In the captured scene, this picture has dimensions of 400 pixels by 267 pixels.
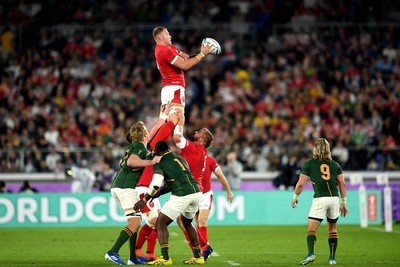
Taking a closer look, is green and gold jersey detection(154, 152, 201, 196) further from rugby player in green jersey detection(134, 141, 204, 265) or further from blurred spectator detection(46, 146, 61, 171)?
blurred spectator detection(46, 146, 61, 171)

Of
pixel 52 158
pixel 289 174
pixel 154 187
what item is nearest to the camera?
pixel 154 187

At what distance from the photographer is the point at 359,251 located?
56.2 feet

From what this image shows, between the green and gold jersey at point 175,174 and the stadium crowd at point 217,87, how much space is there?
530 inches

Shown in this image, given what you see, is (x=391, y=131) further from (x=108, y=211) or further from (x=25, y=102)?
(x=25, y=102)

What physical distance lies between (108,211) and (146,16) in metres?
12.0

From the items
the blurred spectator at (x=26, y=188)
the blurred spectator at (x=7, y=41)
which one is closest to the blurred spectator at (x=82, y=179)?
the blurred spectator at (x=26, y=188)

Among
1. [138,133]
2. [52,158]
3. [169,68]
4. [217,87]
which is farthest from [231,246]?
[217,87]

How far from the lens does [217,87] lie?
32.5 metres

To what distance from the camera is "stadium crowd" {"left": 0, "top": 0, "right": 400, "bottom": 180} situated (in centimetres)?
2823

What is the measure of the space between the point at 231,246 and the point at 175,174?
17.6 ft

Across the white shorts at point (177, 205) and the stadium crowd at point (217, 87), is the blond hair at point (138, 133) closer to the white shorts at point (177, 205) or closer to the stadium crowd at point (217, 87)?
the white shorts at point (177, 205)

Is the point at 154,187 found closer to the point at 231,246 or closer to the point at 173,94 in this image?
the point at 173,94

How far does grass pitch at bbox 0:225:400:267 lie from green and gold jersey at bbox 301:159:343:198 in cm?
117

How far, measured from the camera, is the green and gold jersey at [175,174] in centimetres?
1363
